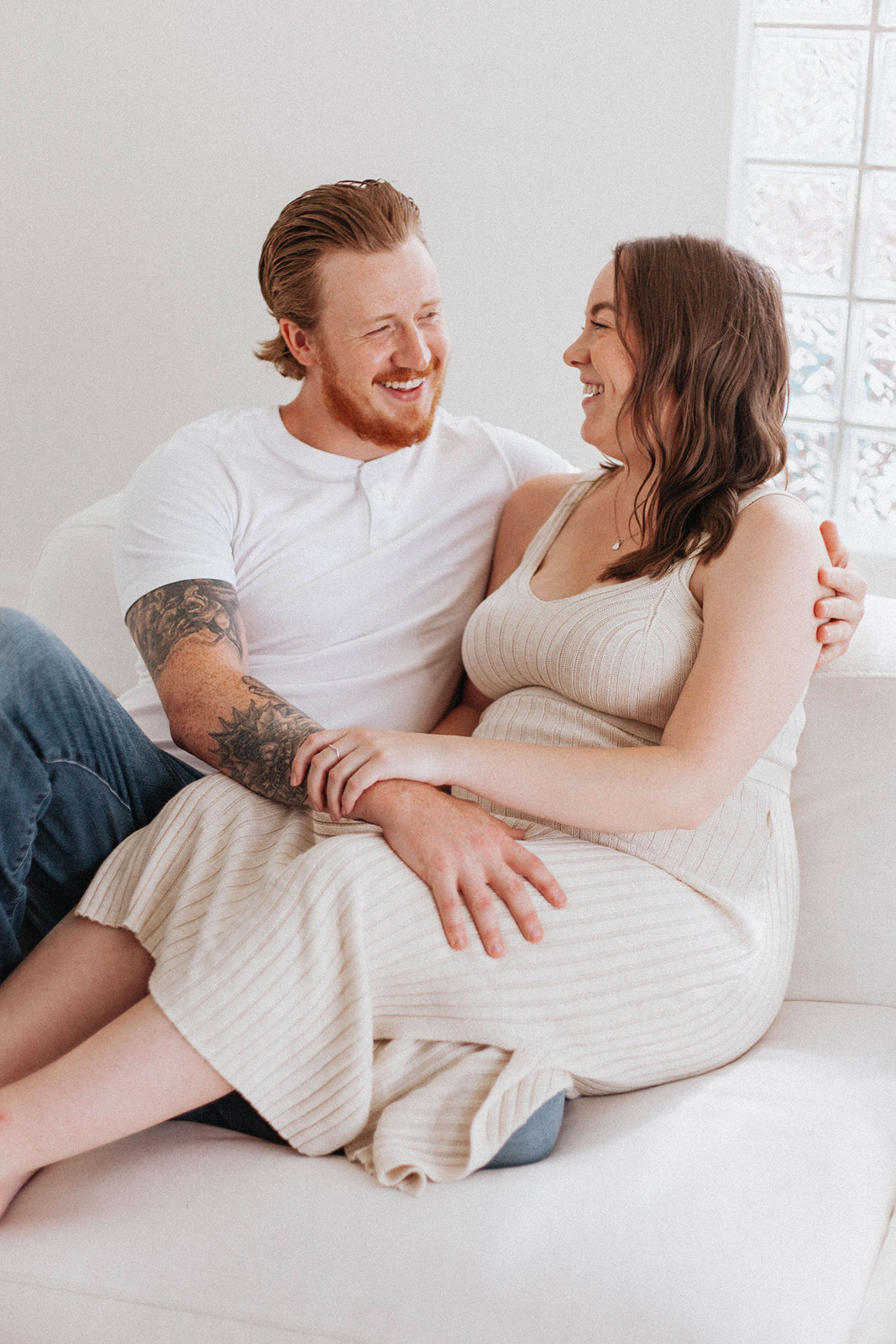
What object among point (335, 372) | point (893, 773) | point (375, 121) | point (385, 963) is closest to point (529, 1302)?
point (385, 963)

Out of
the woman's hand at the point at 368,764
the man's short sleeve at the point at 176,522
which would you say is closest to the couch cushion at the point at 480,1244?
the woman's hand at the point at 368,764

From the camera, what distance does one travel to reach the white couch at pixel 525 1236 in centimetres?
99

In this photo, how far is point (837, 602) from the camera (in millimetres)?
1394

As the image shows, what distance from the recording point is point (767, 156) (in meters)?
2.75

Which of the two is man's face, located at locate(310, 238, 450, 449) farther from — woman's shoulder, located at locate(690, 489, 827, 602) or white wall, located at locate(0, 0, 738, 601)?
white wall, located at locate(0, 0, 738, 601)

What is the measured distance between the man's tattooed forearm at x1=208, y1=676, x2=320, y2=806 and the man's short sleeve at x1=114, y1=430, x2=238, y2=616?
8.5 inches

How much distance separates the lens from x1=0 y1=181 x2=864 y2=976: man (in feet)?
5.30

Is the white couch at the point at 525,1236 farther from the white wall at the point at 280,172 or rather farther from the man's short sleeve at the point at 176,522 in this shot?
the white wall at the point at 280,172

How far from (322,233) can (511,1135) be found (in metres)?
1.24

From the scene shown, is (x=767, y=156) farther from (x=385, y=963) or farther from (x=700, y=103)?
(x=385, y=963)

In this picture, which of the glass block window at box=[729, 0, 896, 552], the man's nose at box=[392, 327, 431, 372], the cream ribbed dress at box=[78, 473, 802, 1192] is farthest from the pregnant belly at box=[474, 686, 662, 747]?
the glass block window at box=[729, 0, 896, 552]

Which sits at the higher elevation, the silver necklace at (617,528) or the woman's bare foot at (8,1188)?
the silver necklace at (617,528)

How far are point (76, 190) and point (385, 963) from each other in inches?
111

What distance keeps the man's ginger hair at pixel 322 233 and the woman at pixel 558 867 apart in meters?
0.39
